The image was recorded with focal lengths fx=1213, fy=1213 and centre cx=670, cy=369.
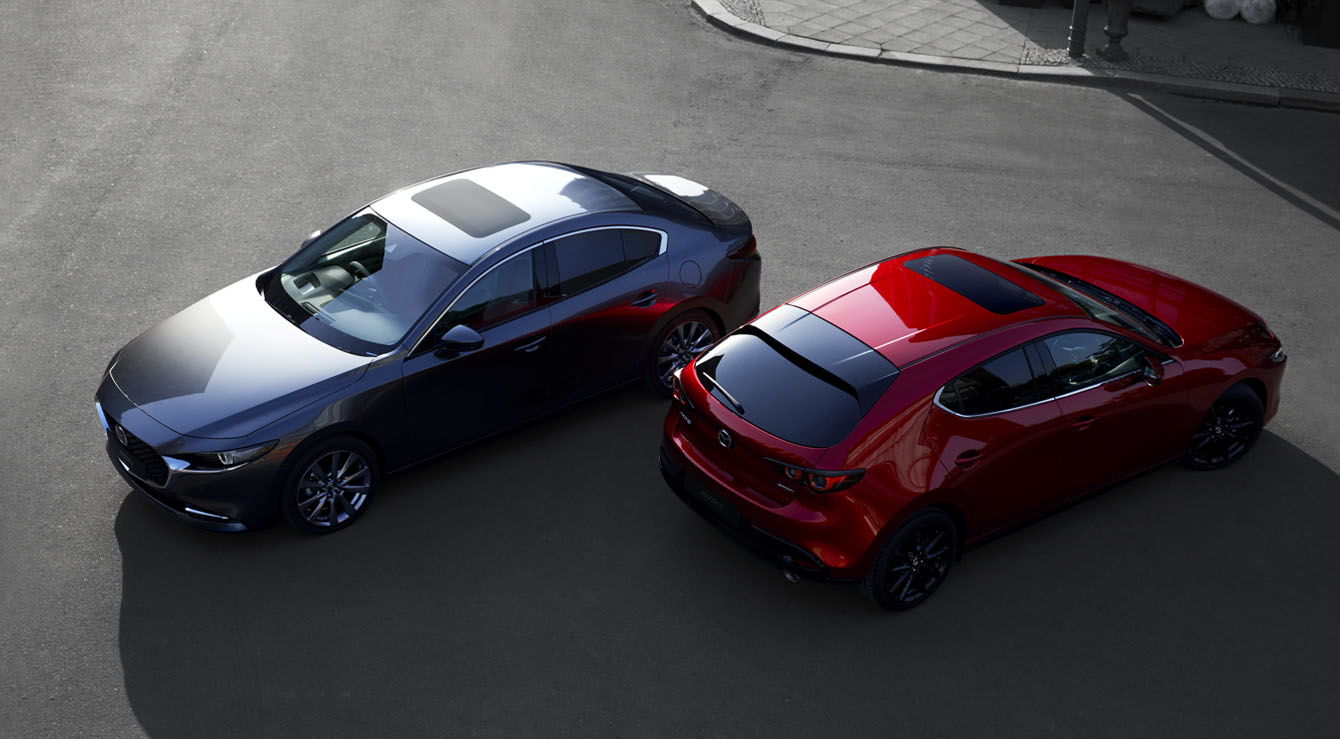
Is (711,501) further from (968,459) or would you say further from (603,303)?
(603,303)

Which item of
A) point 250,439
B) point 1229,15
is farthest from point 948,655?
point 1229,15

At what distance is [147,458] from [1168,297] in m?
6.89

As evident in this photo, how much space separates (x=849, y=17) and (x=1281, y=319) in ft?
25.9

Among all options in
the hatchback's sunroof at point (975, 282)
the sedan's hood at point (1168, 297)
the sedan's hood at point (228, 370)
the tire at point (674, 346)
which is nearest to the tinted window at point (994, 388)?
the hatchback's sunroof at point (975, 282)

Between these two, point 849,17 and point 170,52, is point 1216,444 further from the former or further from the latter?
point 170,52

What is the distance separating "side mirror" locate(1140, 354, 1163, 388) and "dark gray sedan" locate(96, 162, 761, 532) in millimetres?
2977

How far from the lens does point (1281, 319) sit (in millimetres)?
10250

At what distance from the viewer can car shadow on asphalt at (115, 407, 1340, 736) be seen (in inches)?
256

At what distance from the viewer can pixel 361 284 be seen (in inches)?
318

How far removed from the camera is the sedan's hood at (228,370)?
725 cm

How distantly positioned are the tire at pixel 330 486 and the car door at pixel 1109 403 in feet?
13.9

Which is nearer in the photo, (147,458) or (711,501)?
(711,501)

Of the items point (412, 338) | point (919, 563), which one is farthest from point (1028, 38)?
point (412, 338)

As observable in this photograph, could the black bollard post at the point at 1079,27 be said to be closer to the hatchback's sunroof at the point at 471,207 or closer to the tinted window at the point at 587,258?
the tinted window at the point at 587,258
